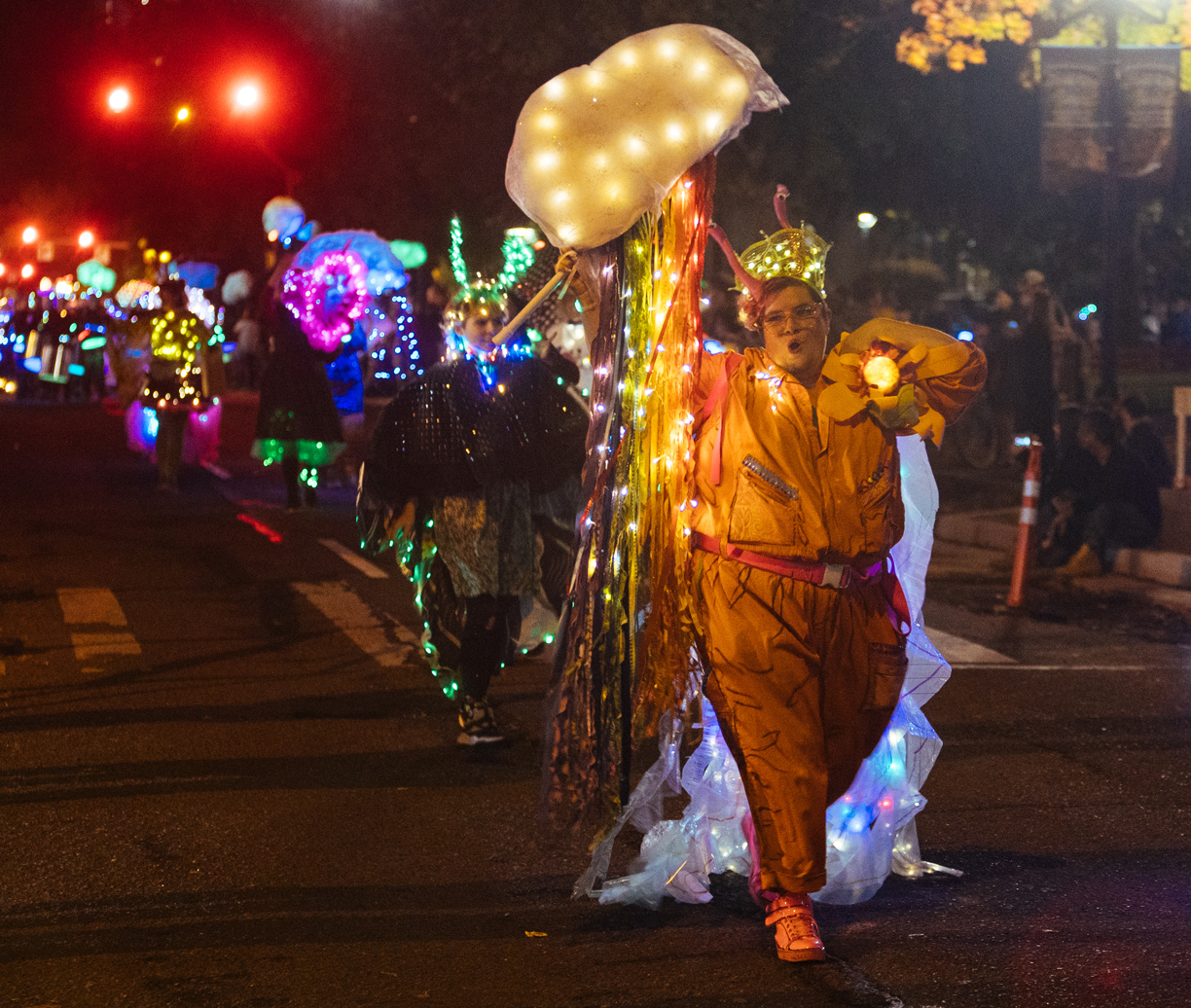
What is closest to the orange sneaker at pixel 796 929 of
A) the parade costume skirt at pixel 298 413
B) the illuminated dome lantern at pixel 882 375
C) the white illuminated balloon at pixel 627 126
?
the illuminated dome lantern at pixel 882 375

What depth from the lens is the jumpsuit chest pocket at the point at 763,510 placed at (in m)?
→ 4.16

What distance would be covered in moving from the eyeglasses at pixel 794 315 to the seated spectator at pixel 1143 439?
8527mm

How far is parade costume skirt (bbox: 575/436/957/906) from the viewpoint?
4469 millimetres

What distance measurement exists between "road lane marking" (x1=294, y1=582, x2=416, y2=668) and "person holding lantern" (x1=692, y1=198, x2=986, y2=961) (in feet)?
13.7

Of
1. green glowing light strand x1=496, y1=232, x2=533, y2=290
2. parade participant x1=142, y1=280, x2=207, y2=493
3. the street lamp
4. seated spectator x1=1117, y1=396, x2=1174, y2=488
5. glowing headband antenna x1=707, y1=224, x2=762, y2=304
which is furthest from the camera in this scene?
the street lamp

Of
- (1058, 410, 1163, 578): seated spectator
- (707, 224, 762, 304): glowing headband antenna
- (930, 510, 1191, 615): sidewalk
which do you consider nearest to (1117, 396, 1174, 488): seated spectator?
(930, 510, 1191, 615): sidewalk

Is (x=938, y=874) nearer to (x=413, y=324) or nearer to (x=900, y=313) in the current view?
(x=413, y=324)

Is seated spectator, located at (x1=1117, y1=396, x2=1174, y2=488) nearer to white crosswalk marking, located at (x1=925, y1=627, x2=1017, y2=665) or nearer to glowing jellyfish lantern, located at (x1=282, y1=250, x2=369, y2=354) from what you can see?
white crosswalk marking, located at (x1=925, y1=627, x2=1017, y2=665)

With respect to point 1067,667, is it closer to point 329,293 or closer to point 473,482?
point 473,482

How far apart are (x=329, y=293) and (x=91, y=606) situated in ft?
15.0

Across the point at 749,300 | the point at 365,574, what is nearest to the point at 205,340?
the point at 365,574

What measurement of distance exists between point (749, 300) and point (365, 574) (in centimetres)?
696

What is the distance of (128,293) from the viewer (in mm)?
24156

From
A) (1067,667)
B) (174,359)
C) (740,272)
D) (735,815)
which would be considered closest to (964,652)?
(1067,667)
